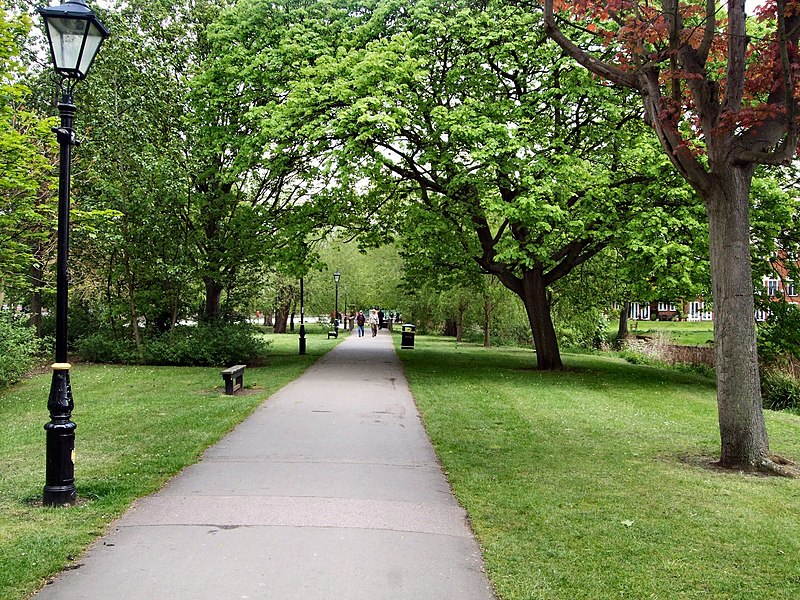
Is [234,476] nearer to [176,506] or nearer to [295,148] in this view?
[176,506]

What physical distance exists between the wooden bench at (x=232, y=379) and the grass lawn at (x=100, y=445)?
13.4 inches

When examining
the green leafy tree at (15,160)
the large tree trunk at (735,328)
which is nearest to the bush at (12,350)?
the green leafy tree at (15,160)

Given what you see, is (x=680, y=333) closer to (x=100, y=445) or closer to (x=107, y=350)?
(x=107, y=350)

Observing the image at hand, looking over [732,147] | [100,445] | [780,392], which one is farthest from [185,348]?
[732,147]

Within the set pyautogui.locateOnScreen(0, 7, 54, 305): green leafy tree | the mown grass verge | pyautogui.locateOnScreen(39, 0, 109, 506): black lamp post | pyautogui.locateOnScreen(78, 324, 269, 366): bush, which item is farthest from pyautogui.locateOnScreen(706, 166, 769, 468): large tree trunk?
pyautogui.locateOnScreen(78, 324, 269, 366): bush

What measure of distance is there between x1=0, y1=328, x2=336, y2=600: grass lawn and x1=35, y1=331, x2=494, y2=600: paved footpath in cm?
24

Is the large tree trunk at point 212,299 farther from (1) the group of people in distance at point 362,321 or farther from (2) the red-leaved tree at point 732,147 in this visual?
(1) the group of people in distance at point 362,321

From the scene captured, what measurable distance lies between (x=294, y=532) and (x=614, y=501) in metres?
3.15

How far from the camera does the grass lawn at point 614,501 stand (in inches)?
188

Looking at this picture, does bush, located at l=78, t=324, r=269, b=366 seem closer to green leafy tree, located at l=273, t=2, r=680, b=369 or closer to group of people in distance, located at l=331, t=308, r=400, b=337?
green leafy tree, located at l=273, t=2, r=680, b=369

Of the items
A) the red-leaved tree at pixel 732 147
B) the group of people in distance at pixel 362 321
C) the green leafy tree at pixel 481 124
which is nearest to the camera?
the red-leaved tree at pixel 732 147

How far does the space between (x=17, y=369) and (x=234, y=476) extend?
1103 centimetres

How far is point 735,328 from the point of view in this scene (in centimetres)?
815

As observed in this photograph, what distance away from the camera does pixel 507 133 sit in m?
17.2
